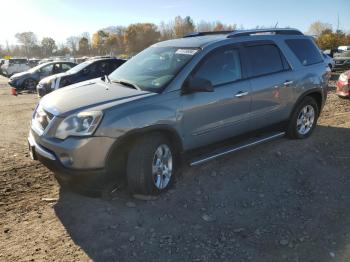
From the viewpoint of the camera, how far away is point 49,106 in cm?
424

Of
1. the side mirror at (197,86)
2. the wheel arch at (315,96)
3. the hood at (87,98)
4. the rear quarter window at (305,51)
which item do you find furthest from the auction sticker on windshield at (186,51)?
the wheel arch at (315,96)

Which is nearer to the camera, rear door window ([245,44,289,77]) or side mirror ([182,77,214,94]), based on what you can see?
side mirror ([182,77,214,94])

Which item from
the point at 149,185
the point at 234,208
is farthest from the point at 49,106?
the point at 234,208

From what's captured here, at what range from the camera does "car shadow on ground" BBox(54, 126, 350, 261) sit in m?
3.37

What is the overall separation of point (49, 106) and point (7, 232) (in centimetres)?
143

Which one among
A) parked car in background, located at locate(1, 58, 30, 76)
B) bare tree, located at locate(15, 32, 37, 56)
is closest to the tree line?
bare tree, located at locate(15, 32, 37, 56)

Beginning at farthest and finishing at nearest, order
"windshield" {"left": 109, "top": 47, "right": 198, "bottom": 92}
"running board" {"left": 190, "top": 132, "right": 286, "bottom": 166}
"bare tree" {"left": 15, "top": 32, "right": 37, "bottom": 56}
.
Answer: "bare tree" {"left": 15, "top": 32, "right": 37, "bottom": 56} < "running board" {"left": 190, "top": 132, "right": 286, "bottom": 166} < "windshield" {"left": 109, "top": 47, "right": 198, "bottom": 92}

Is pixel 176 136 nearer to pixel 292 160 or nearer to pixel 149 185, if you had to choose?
pixel 149 185

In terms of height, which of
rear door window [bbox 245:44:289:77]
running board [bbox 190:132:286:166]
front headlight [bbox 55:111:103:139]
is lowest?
running board [bbox 190:132:286:166]

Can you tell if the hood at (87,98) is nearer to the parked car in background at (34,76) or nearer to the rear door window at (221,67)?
the rear door window at (221,67)

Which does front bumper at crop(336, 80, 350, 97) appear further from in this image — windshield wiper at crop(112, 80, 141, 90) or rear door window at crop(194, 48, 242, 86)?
windshield wiper at crop(112, 80, 141, 90)

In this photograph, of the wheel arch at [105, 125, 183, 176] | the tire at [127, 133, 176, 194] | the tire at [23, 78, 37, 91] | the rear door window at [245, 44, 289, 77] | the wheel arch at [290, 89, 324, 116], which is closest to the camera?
the wheel arch at [105, 125, 183, 176]

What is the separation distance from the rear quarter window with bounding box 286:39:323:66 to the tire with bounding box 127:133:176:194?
3.07 metres

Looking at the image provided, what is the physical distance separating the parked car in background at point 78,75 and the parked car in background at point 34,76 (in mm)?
A: 5494
